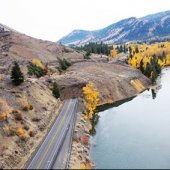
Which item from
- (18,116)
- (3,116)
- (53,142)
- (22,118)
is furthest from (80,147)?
(3,116)

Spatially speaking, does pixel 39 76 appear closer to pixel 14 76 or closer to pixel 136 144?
pixel 14 76


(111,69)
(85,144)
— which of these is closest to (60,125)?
(85,144)

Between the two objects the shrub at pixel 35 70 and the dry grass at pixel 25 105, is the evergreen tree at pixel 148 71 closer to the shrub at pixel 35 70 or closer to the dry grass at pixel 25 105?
the shrub at pixel 35 70

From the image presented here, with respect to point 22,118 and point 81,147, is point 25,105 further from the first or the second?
point 81,147

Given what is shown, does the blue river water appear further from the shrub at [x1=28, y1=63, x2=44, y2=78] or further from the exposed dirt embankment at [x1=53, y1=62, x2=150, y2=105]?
the shrub at [x1=28, y1=63, x2=44, y2=78]

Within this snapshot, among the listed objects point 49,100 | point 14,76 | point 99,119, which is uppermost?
point 14,76

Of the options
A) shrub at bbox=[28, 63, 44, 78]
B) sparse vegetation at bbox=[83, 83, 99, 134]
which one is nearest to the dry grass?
sparse vegetation at bbox=[83, 83, 99, 134]

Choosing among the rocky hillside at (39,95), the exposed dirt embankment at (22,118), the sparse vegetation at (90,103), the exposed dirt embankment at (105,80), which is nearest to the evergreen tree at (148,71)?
the exposed dirt embankment at (105,80)
